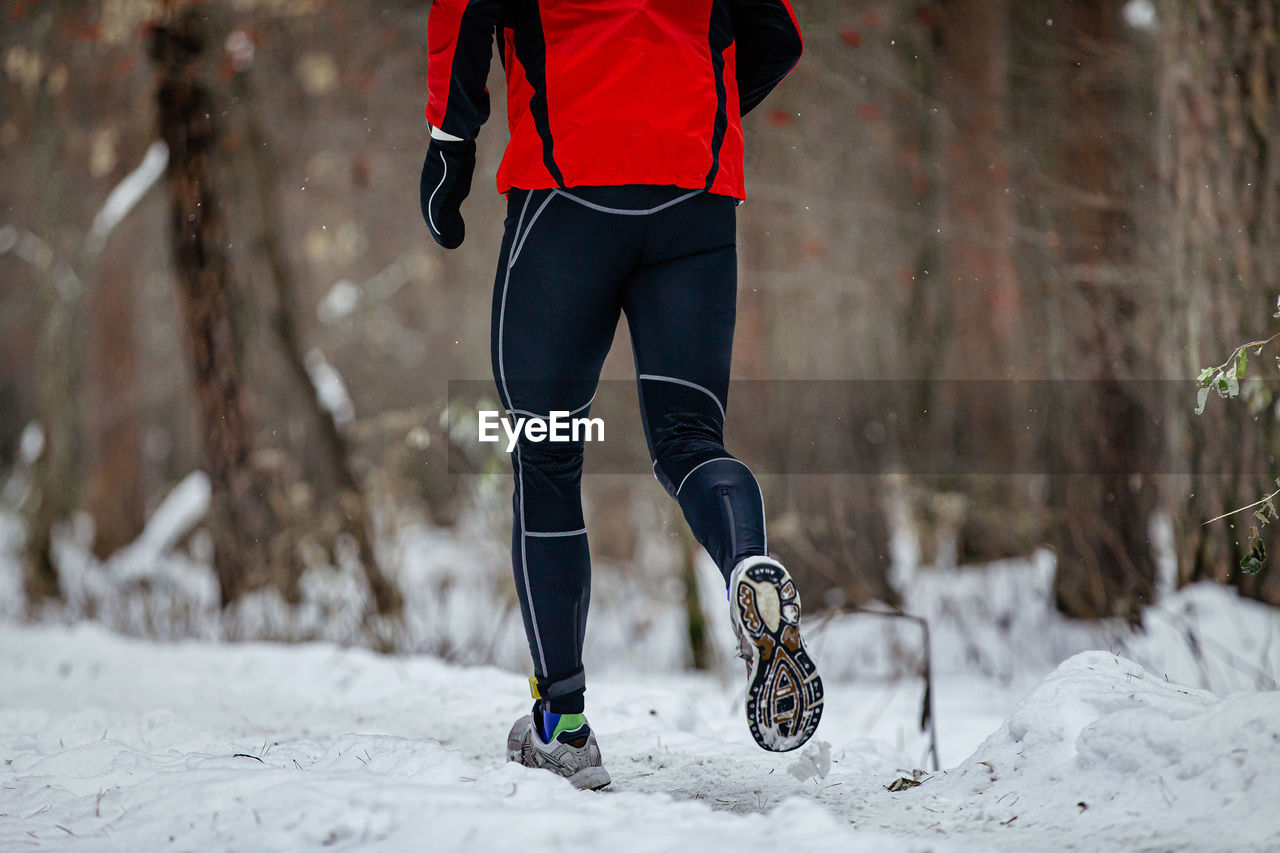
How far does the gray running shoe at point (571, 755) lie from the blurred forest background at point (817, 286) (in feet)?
8.19

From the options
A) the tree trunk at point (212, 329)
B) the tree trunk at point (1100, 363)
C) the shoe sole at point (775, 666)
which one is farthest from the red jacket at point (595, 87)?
the tree trunk at point (212, 329)

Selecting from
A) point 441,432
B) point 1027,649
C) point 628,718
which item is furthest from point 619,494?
point 628,718

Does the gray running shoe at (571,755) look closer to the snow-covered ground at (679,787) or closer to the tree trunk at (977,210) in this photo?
the snow-covered ground at (679,787)

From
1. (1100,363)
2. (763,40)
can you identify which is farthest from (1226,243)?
(763,40)

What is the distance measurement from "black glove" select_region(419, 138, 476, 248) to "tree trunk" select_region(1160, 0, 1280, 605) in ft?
9.78

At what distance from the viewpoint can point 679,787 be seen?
1.83 meters

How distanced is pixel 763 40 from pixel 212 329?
165 inches

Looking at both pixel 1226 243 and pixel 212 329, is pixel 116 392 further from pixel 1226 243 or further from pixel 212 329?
pixel 1226 243

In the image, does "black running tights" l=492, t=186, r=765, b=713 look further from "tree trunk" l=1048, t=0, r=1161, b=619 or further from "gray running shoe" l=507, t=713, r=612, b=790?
"tree trunk" l=1048, t=0, r=1161, b=619

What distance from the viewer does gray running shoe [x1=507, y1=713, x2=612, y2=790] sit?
168 cm

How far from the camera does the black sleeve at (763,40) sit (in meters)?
1.84

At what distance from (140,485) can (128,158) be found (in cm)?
312

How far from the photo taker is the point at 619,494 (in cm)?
692

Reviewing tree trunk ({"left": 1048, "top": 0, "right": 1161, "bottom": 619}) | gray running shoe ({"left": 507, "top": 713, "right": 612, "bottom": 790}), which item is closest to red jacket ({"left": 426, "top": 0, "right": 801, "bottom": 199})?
gray running shoe ({"left": 507, "top": 713, "right": 612, "bottom": 790})
